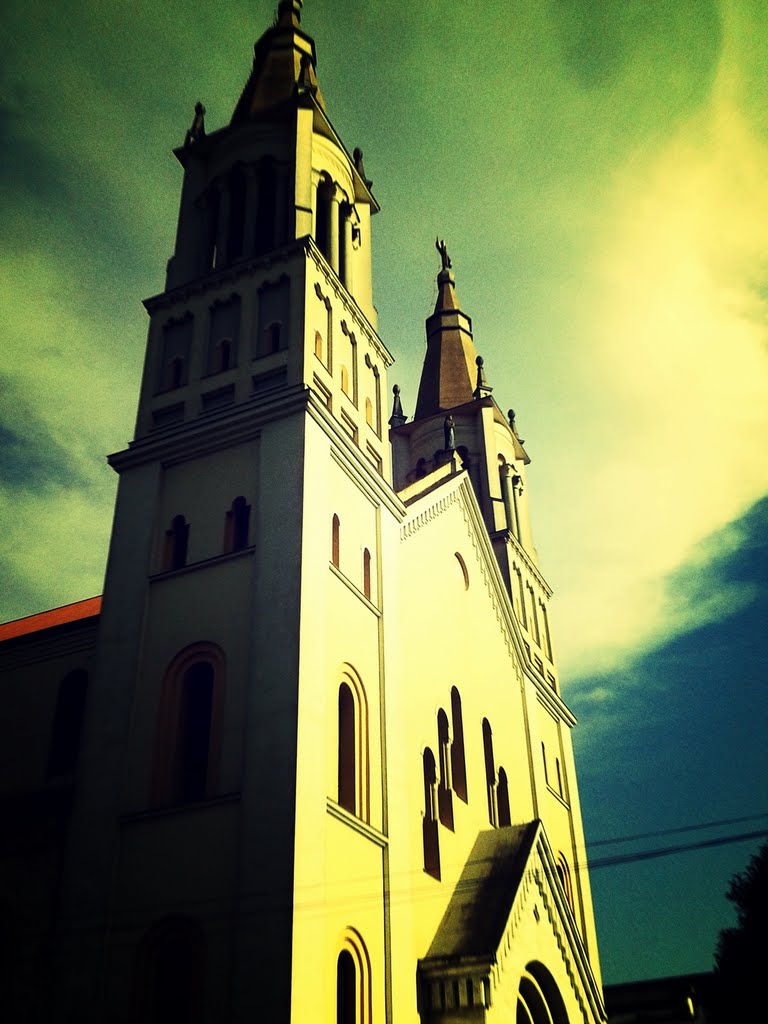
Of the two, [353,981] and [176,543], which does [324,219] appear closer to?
[176,543]

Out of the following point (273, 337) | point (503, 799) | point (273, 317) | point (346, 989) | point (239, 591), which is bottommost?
point (346, 989)

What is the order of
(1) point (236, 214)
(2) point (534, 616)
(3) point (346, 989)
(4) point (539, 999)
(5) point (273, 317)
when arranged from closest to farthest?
(3) point (346, 989), (4) point (539, 999), (5) point (273, 317), (1) point (236, 214), (2) point (534, 616)

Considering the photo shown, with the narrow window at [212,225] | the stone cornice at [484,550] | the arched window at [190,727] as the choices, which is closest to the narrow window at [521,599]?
the stone cornice at [484,550]

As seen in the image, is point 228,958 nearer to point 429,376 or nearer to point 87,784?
point 87,784

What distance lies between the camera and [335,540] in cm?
1858

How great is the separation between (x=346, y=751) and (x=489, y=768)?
20.5 ft

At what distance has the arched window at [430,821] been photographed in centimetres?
1845

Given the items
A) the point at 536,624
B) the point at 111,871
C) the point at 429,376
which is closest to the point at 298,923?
the point at 111,871

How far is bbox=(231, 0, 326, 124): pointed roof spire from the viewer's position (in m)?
26.7

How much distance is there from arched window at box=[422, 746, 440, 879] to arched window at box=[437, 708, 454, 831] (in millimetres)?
275

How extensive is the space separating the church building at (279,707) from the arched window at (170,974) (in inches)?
1.2

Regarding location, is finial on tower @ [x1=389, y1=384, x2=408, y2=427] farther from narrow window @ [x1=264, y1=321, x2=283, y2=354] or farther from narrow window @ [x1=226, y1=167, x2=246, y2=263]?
narrow window @ [x1=264, y1=321, x2=283, y2=354]

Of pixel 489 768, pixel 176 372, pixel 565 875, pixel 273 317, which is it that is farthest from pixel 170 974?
pixel 565 875

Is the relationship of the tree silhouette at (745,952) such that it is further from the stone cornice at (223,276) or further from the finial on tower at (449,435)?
the stone cornice at (223,276)
